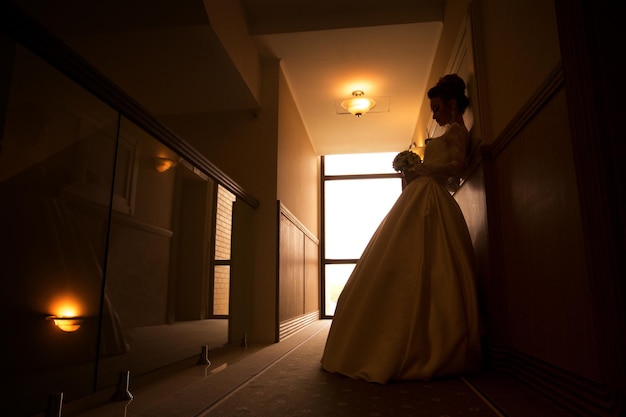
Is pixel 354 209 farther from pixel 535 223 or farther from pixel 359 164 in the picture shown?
pixel 535 223

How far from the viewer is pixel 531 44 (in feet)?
5.96

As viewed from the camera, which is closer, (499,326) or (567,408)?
(567,408)

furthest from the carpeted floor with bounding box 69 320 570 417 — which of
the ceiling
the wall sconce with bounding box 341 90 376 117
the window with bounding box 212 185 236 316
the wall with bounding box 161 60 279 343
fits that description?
the wall sconce with bounding box 341 90 376 117

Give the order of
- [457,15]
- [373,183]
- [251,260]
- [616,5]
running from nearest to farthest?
[616,5] → [457,15] → [251,260] → [373,183]

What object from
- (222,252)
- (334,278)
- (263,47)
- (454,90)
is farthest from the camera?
(334,278)

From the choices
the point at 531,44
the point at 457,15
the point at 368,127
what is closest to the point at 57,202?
the point at 531,44

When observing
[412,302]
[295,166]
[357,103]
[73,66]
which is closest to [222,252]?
[412,302]

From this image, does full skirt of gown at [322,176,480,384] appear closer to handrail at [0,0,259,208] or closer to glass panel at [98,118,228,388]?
glass panel at [98,118,228,388]

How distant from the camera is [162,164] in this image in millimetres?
2209

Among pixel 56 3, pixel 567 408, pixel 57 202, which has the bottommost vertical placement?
pixel 567 408

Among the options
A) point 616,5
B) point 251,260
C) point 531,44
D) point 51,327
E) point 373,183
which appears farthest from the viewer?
point 373,183

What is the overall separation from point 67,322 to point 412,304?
4.97ft

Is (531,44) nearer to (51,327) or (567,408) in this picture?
(567,408)

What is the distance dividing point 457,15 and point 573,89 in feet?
7.58
